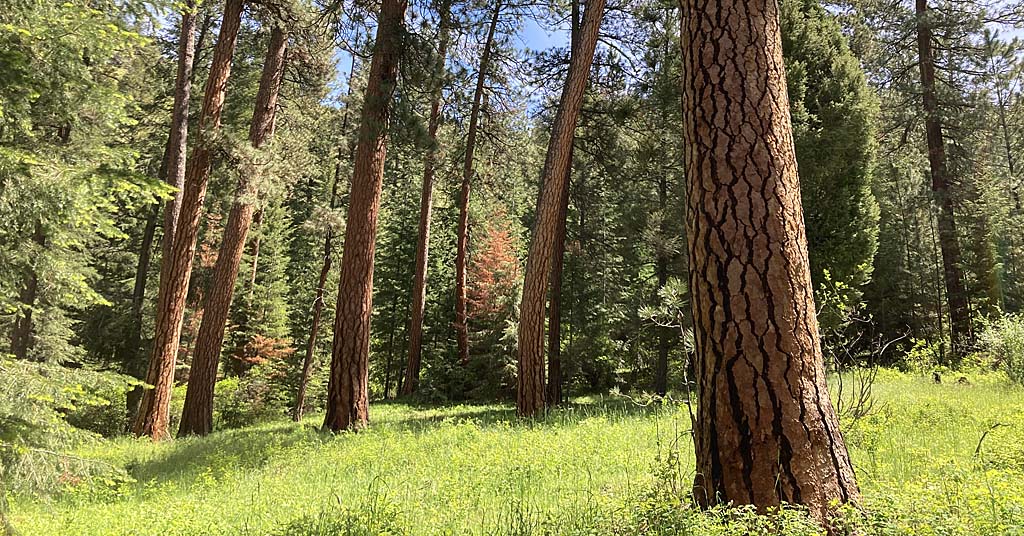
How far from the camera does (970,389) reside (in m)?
8.82

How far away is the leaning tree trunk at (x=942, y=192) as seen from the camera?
1444cm

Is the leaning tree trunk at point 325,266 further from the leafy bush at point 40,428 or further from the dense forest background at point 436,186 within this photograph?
the leafy bush at point 40,428

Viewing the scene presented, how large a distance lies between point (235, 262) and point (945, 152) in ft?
65.9

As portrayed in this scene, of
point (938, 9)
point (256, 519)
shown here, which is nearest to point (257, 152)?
point (256, 519)

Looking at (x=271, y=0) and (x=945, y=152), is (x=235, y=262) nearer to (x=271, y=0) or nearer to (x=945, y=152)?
(x=271, y=0)

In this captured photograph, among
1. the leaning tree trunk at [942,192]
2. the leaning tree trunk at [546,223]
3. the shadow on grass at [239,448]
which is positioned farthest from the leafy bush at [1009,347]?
the leaning tree trunk at [546,223]

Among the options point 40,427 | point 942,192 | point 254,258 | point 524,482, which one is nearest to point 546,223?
point 524,482

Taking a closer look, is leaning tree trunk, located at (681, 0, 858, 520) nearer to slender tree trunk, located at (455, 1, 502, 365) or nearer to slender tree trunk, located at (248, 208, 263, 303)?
slender tree trunk, located at (455, 1, 502, 365)

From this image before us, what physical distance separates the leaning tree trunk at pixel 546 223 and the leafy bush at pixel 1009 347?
8146 mm

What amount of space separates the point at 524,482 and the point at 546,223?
16.7 ft

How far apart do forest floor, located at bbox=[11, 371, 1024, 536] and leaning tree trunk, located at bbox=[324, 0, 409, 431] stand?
63 cm

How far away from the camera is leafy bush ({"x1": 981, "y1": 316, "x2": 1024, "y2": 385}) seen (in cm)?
907

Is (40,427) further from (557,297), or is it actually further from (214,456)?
(557,297)

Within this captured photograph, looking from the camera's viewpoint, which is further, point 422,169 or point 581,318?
point 581,318
